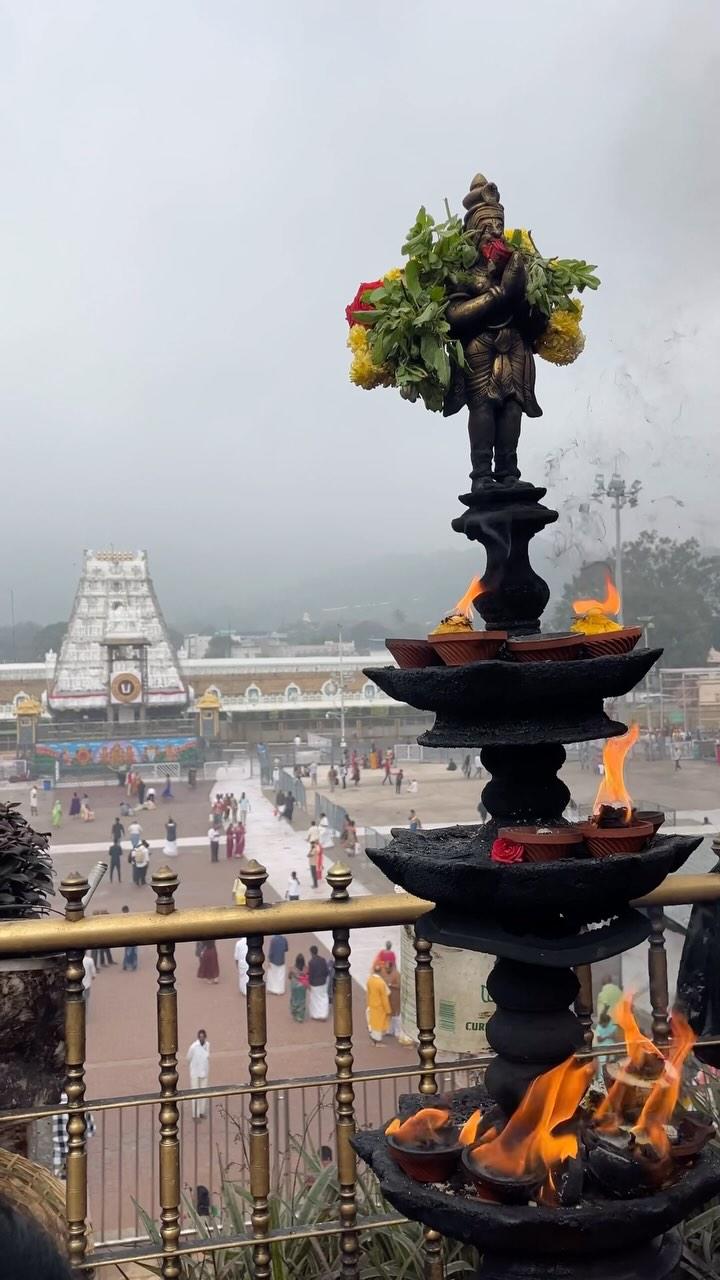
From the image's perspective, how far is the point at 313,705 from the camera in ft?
146

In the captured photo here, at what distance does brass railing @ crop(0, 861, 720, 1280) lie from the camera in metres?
2.37

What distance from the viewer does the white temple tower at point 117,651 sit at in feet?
144

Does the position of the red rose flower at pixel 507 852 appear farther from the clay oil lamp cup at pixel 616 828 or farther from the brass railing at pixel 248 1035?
the brass railing at pixel 248 1035

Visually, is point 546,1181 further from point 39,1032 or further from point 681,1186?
point 39,1032

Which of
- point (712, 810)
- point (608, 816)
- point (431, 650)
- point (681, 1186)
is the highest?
point (431, 650)

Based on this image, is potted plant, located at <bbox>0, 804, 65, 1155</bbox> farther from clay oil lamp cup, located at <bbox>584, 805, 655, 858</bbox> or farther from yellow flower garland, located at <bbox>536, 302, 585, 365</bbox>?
yellow flower garland, located at <bbox>536, 302, 585, 365</bbox>

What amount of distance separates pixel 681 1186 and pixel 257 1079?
40.9 inches

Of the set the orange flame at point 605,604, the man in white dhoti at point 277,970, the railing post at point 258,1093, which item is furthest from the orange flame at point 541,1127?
the man in white dhoti at point 277,970

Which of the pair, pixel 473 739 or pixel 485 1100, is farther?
pixel 485 1100

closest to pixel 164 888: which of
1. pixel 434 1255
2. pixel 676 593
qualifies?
pixel 434 1255

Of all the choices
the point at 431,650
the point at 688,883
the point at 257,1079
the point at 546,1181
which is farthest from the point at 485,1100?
the point at 431,650

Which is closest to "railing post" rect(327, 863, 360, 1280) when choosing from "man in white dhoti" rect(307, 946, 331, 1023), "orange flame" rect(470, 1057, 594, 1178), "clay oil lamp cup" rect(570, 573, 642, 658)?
"orange flame" rect(470, 1057, 594, 1178)

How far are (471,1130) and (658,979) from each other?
842mm

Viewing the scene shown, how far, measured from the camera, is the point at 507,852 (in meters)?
2.08
